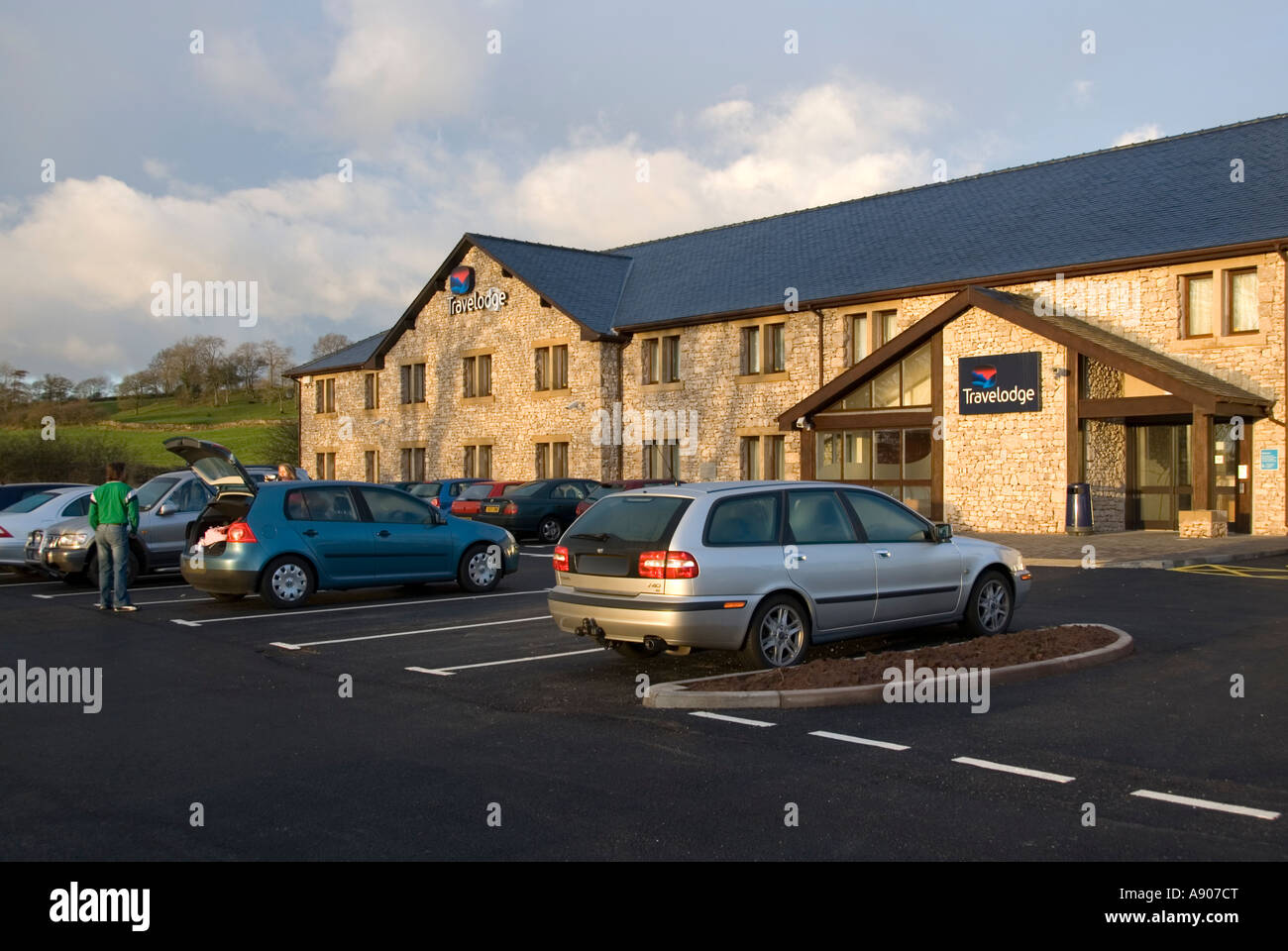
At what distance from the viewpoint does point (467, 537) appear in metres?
15.7

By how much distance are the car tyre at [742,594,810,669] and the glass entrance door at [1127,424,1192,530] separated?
19.9 meters

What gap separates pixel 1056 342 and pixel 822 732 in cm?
2037

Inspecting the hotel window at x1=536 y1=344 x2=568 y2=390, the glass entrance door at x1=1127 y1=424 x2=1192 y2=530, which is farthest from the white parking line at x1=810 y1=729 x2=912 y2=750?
the hotel window at x1=536 y1=344 x2=568 y2=390

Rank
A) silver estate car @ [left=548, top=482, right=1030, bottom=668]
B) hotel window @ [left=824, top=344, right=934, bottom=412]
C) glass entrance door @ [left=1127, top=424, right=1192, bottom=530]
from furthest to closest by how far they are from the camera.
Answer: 1. hotel window @ [left=824, top=344, right=934, bottom=412]
2. glass entrance door @ [left=1127, top=424, right=1192, bottom=530]
3. silver estate car @ [left=548, top=482, right=1030, bottom=668]

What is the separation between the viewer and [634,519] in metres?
9.59

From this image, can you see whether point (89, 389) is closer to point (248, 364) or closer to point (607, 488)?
point (248, 364)

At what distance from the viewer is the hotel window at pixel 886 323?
1230 inches

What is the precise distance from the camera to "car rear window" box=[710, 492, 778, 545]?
→ 30.5ft

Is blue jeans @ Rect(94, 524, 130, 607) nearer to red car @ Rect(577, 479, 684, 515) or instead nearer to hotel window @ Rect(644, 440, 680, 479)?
red car @ Rect(577, 479, 684, 515)

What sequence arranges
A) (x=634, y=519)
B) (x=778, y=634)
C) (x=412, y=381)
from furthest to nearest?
(x=412, y=381) → (x=634, y=519) → (x=778, y=634)

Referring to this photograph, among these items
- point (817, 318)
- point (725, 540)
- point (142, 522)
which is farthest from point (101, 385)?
point (725, 540)

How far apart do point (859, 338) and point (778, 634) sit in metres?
23.7

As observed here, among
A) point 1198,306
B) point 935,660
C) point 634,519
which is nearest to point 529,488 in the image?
point 1198,306
